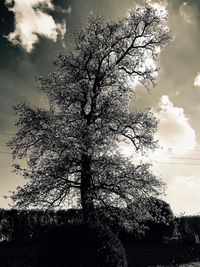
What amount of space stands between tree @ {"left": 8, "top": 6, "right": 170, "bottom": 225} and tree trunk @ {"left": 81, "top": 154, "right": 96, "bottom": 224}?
0.16ft

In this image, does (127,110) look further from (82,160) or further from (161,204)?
(161,204)

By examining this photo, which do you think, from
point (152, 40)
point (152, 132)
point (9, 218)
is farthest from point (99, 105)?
point (9, 218)

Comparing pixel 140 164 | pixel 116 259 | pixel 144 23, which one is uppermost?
pixel 144 23

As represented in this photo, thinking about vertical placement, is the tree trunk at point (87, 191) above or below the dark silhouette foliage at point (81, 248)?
above

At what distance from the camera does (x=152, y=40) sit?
67.7 feet

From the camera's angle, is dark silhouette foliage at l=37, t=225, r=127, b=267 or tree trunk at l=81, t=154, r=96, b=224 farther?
tree trunk at l=81, t=154, r=96, b=224

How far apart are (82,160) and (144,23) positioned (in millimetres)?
9780

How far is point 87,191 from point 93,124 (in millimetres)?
3646

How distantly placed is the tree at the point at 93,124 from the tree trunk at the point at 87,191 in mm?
49

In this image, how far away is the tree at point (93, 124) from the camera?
16156mm

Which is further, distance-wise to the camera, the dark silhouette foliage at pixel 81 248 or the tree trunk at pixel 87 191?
the tree trunk at pixel 87 191

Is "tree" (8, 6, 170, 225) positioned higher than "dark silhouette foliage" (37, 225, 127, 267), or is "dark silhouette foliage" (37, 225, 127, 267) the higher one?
"tree" (8, 6, 170, 225)

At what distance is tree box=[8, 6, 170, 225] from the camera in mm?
16156

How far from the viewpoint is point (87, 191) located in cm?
1659
